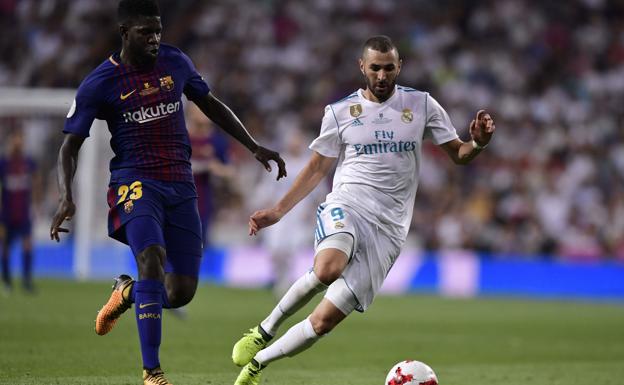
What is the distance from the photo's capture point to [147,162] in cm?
747

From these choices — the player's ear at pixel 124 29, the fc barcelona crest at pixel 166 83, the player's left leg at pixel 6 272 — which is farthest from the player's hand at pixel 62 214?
the player's left leg at pixel 6 272

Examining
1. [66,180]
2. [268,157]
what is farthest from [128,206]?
[268,157]

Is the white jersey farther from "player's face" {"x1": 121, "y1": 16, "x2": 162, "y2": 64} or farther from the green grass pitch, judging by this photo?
the green grass pitch

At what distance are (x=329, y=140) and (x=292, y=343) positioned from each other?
1524mm

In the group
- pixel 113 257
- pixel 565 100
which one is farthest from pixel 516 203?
pixel 113 257

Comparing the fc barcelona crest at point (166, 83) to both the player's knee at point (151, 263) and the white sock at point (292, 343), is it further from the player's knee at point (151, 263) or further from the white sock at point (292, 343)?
the white sock at point (292, 343)

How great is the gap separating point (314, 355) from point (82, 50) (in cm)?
1636

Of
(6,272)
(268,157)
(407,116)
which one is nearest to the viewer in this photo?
(407,116)

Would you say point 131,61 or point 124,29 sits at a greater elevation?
point 124,29

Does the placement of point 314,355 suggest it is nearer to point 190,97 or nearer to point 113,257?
point 190,97

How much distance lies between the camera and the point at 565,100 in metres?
25.2

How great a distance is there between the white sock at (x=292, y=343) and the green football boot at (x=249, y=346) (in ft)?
0.61

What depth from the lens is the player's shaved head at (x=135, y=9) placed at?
729cm

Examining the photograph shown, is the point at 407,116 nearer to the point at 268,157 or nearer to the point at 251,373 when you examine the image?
the point at 268,157
